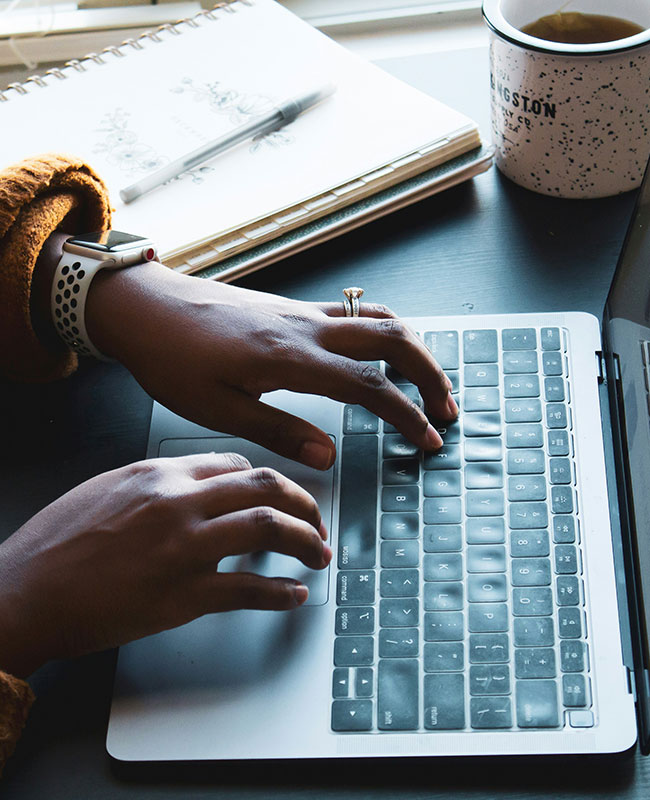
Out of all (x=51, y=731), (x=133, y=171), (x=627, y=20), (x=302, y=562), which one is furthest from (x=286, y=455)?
(x=627, y=20)

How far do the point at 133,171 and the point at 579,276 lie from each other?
0.40 m

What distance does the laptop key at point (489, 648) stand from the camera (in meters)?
0.53

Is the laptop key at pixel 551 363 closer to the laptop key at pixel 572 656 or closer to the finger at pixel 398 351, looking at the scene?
the finger at pixel 398 351

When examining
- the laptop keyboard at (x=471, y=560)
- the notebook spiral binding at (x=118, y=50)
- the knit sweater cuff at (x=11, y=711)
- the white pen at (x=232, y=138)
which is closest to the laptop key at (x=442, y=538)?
the laptop keyboard at (x=471, y=560)

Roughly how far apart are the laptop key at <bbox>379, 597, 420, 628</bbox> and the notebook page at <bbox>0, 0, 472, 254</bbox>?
352mm

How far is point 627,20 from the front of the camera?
761 millimetres

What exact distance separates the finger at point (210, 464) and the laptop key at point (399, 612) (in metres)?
0.13

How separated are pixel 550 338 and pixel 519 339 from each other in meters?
0.02

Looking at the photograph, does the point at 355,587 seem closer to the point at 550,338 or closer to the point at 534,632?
the point at 534,632

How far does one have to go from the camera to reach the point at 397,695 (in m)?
0.52

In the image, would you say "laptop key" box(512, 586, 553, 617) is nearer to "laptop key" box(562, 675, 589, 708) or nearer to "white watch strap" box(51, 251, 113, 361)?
"laptop key" box(562, 675, 589, 708)

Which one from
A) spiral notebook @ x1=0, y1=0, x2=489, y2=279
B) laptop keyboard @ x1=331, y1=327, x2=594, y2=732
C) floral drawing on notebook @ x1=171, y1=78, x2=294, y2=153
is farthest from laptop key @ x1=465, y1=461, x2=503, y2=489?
floral drawing on notebook @ x1=171, y1=78, x2=294, y2=153

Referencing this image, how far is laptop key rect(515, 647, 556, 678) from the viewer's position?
1.71 ft

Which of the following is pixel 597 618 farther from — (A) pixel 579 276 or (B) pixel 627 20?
(B) pixel 627 20
